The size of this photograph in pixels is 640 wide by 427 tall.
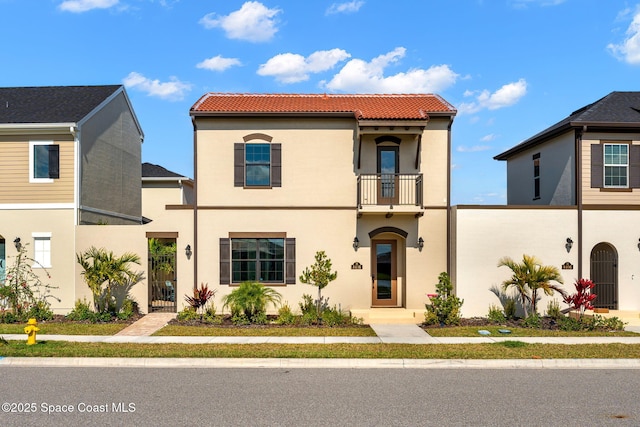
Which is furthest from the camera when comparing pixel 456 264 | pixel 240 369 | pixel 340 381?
pixel 456 264

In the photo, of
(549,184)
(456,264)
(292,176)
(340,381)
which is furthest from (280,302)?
(549,184)

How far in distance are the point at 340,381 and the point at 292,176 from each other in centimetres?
856

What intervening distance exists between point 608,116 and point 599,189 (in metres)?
2.59

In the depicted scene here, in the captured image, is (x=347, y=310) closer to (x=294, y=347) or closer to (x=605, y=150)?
(x=294, y=347)

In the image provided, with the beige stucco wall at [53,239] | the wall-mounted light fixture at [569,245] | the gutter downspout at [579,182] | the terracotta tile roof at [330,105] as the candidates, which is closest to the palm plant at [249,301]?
the beige stucco wall at [53,239]

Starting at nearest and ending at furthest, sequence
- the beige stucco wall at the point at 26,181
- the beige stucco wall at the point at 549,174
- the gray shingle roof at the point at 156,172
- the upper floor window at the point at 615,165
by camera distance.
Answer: the upper floor window at the point at 615,165 → the beige stucco wall at the point at 26,181 → the beige stucco wall at the point at 549,174 → the gray shingle roof at the point at 156,172

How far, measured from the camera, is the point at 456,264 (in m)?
15.7

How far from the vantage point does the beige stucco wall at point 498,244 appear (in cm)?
1566

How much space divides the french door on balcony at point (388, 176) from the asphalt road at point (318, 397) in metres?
A: 7.29

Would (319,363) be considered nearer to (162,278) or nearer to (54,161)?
(162,278)

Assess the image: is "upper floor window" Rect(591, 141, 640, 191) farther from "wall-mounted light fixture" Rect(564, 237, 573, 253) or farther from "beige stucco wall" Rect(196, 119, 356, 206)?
"beige stucco wall" Rect(196, 119, 356, 206)

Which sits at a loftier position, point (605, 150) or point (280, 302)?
point (605, 150)

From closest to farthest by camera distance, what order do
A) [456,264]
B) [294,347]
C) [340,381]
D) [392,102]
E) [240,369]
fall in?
[340,381], [240,369], [294,347], [456,264], [392,102]

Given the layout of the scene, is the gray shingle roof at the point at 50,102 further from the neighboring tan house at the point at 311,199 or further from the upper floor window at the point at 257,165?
the upper floor window at the point at 257,165
